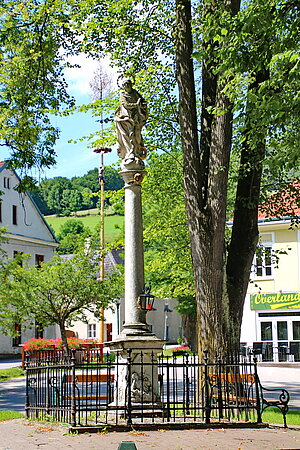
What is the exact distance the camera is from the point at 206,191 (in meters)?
14.9

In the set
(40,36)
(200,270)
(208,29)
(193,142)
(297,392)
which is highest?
(40,36)

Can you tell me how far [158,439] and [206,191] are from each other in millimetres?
6405

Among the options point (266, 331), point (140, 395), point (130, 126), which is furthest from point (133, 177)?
point (266, 331)

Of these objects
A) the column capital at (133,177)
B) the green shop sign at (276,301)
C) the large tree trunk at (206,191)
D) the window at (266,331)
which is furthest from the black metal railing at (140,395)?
the window at (266,331)

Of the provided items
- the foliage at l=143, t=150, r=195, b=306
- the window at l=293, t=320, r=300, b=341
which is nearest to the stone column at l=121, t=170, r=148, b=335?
the foliage at l=143, t=150, r=195, b=306

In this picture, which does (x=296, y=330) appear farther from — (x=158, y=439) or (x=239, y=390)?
(x=158, y=439)

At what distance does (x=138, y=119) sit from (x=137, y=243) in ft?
8.27

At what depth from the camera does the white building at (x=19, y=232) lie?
48091 millimetres

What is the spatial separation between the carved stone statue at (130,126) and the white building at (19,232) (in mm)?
34126

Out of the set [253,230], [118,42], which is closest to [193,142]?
[253,230]

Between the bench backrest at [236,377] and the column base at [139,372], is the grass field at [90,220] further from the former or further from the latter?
the column base at [139,372]

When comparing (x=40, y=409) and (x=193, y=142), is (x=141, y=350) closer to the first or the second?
(x=40, y=409)

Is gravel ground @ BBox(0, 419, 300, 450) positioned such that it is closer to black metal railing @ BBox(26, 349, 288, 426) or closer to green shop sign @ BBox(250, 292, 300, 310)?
black metal railing @ BBox(26, 349, 288, 426)

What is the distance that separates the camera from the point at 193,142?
15.1 m
